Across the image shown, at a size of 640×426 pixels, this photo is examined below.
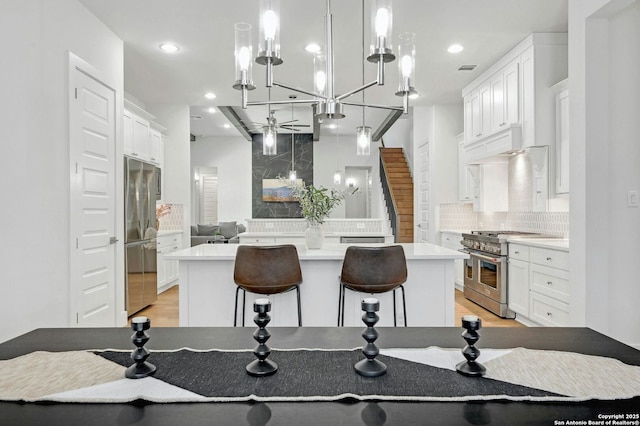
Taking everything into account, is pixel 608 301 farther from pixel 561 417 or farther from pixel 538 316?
pixel 561 417

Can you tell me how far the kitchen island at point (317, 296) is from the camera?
2973mm

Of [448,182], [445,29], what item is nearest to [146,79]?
[445,29]

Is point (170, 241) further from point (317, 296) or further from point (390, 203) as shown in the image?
point (390, 203)

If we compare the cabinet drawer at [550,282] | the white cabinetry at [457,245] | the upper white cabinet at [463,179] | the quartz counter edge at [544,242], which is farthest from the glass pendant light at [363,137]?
the white cabinetry at [457,245]

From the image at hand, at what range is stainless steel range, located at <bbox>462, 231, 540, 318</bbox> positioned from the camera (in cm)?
433

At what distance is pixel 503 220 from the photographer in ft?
18.6

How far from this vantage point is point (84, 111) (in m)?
3.33

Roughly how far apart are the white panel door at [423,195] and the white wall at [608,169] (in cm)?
375

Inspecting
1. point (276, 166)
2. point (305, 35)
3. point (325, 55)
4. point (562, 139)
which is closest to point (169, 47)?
point (305, 35)

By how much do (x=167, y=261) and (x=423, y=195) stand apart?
4236 millimetres

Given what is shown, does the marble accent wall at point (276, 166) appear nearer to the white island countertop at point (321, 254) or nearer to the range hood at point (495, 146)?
the range hood at point (495, 146)

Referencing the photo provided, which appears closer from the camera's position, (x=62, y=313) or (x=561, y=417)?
(x=561, y=417)

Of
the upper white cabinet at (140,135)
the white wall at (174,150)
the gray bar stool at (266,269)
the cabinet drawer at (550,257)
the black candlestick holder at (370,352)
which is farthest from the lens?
the white wall at (174,150)

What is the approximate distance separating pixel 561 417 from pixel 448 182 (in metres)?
5.89
